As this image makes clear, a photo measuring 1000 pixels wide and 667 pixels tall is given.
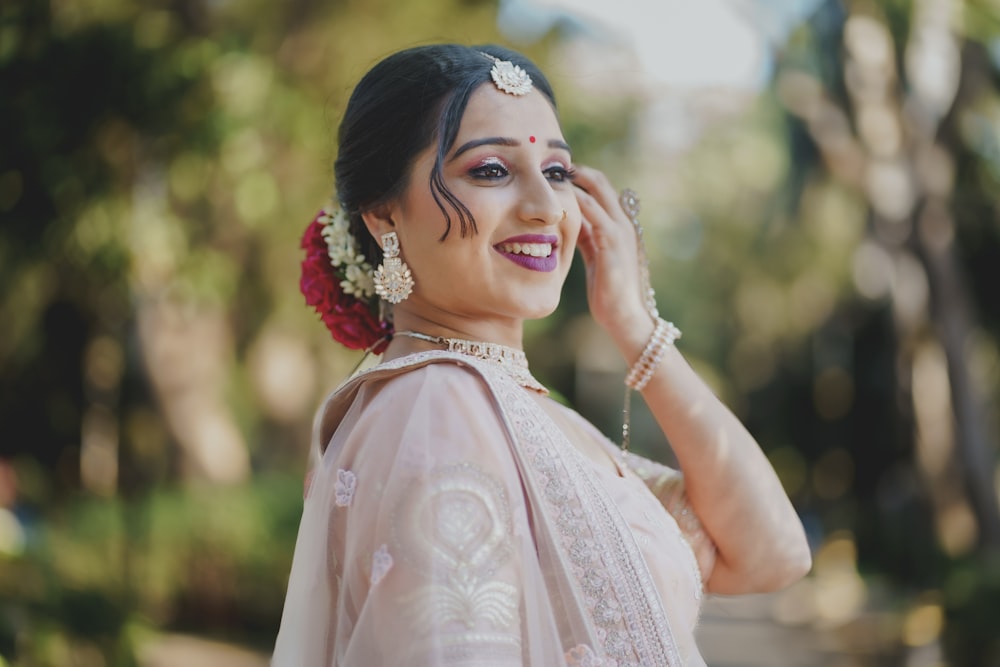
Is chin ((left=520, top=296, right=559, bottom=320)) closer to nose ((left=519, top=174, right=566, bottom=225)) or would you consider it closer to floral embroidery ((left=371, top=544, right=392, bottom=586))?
nose ((left=519, top=174, right=566, bottom=225))

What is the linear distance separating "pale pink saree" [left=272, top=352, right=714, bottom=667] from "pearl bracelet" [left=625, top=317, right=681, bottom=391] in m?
0.29

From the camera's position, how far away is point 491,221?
1915 millimetres

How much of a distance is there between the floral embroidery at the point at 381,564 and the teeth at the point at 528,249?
58 cm

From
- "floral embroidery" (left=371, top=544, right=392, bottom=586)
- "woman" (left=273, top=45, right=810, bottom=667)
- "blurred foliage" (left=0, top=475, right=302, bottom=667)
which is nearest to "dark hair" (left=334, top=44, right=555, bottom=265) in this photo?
"woman" (left=273, top=45, right=810, bottom=667)

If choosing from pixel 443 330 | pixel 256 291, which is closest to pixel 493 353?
pixel 443 330

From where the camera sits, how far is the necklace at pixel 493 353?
6.64ft

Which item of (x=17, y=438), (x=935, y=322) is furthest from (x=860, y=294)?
(x=17, y=438)

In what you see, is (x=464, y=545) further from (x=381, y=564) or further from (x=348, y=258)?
(x=348, y=258)

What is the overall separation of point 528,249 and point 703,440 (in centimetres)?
54

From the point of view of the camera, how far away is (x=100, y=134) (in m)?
6.12

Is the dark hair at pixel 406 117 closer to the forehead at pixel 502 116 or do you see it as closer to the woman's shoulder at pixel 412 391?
the forehead at pixel 502 116

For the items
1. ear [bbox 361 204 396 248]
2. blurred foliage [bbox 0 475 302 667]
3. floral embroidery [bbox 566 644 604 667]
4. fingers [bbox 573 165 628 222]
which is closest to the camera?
floral embroidery [bbox 566 644 604 667]

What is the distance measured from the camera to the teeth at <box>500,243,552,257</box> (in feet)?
6.42

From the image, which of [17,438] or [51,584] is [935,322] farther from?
[17,438]
